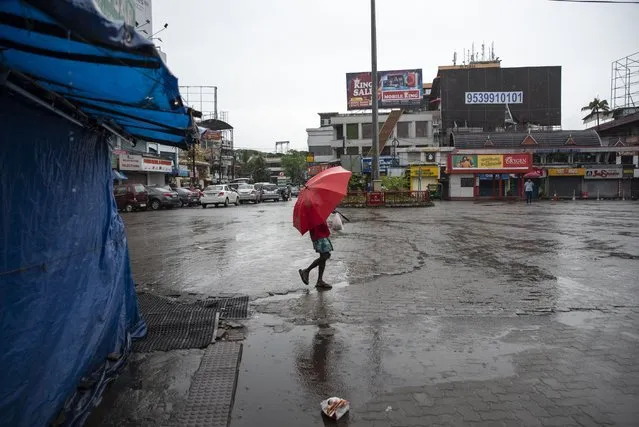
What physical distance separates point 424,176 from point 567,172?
40.3 ft

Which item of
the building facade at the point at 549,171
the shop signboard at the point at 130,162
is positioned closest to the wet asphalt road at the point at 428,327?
the shop signboard at the point at 130,162

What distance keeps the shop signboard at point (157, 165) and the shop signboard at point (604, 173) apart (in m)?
38.5

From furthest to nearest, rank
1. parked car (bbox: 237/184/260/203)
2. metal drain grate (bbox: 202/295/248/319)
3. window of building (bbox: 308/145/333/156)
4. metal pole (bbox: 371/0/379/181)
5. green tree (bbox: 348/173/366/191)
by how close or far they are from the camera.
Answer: window of building (bbox: 308/145/333/156) → parked car (bbox: 237/184/260/203) → green tree (bbox: 348/173/366/191) → metal pole (bbox: 371/0/379/181) → metal drain grate (bbox: 202/295/248/319)

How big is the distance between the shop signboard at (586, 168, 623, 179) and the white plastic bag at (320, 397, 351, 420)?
44242mm

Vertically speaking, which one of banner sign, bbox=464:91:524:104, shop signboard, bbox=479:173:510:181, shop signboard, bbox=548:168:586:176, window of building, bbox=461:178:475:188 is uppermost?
banner sign, bbox=464:91:524:104

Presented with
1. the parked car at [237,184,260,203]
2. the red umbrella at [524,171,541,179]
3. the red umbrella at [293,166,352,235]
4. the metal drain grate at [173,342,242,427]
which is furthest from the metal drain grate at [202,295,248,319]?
the red umbrella at [524,171,541,179]

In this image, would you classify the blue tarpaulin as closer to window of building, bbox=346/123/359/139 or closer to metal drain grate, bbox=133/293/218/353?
metal drain grate, bbox=133/293/218/353

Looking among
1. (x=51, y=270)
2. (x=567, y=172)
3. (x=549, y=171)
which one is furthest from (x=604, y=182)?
(x=51, y=270)

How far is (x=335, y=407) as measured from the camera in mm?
3367

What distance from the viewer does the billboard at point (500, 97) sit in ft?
190

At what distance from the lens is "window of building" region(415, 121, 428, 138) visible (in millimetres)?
60250

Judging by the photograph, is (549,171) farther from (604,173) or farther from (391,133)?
(391,133)

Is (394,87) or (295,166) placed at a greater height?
(394,87)

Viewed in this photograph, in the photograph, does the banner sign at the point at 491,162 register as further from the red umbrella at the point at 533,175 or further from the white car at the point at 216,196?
the white car at the point at 216,196
